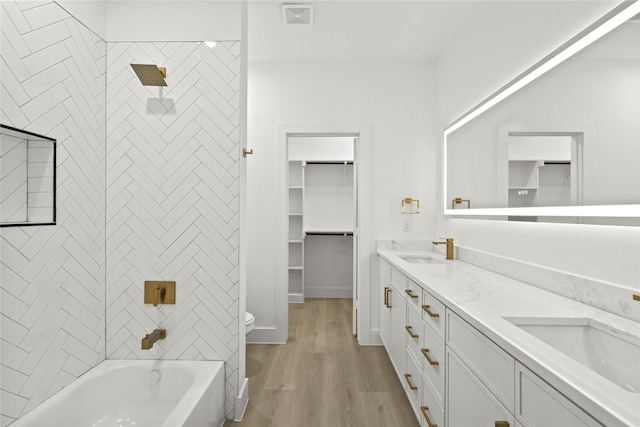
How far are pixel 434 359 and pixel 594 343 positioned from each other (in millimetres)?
672

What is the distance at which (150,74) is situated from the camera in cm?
183

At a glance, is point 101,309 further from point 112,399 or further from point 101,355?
point 112,399

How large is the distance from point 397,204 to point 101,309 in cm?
253

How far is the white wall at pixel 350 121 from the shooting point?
3.20m

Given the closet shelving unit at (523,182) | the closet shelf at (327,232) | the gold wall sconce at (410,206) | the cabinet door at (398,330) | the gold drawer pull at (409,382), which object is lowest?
the gold drawer pull at (409,382)

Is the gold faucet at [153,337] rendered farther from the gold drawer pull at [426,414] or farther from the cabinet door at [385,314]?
the cabinet door at [385,314]

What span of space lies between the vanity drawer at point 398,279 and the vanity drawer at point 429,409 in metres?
0.61

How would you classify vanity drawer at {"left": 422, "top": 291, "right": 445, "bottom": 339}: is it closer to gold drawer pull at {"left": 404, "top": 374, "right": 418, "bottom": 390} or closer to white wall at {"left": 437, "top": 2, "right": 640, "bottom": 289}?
gold drawer pull at {"left": 404, "top": 374, "right": 418, "bottom": 390}

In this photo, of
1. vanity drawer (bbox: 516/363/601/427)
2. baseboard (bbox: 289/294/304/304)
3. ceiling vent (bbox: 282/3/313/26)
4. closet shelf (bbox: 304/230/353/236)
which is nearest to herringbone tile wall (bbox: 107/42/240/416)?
ceiling vent (bbox: 282/3/313/26)

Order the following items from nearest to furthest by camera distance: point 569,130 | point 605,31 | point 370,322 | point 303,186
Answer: point 605,31
point 569,130
point 370,322
point 303,186

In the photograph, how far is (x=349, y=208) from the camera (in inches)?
194

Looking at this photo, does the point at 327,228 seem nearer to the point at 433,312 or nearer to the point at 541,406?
the point at 433,312

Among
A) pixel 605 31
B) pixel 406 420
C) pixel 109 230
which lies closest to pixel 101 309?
pixel 109 230

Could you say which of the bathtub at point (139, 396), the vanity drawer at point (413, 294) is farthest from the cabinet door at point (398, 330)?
the bathtub at point (139, 396)
